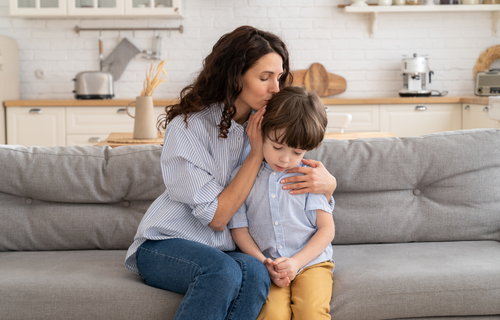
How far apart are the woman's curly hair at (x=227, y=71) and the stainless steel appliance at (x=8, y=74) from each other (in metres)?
3.23

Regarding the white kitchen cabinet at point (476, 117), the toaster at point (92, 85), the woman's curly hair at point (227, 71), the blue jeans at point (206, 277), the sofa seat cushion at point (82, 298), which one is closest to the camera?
the blue jeans at point (206, 277)

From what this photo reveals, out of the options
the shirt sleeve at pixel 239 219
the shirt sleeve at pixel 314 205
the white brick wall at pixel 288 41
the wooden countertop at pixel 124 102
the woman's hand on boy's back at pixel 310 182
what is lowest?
the shirt sleeve at pixel 239 219

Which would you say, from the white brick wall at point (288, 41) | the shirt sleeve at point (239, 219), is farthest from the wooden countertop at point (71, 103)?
the shirt sleeve at point (239, 219)

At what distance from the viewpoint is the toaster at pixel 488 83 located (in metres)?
4.16

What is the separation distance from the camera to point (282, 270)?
1350mm

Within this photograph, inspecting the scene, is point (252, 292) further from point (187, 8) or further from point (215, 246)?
point (187, 8)

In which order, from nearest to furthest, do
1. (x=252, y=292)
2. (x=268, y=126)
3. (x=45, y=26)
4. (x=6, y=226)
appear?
(x=252, y=292), (x=268, y=126), (x=6, y=226), (x=45, y=26)

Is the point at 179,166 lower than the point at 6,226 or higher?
higher

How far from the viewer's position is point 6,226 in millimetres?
Result: 1737

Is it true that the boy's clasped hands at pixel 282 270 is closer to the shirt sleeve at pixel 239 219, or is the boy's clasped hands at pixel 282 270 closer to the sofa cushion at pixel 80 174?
the shirt sleeve at pixel 239 219

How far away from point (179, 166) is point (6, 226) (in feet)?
2.57

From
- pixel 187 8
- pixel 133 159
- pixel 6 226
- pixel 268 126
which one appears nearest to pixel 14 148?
pixel 6 226

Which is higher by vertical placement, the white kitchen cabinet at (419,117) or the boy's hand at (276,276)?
the white kitchen cabinet at (419,117)

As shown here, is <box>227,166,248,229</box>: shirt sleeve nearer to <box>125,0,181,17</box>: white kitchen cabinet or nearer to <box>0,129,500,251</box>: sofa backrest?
<box>0,129,500,251</box>: sofa backrest
